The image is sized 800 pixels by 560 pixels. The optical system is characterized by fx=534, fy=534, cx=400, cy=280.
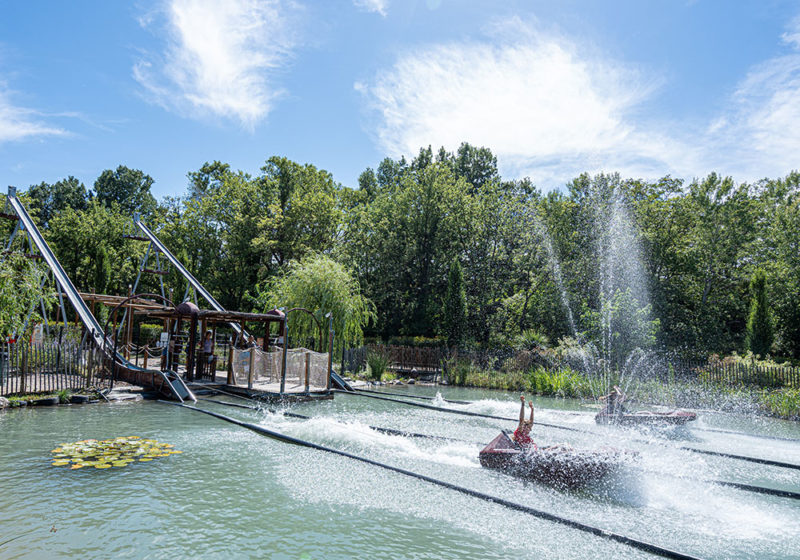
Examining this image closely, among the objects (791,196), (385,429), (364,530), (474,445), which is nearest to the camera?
(364,530)

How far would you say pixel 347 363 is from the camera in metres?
26.2

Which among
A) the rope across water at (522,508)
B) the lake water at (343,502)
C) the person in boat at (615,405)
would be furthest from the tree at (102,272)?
the person in boat at (615,405)

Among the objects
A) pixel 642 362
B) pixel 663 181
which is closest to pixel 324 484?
pixel 642 362

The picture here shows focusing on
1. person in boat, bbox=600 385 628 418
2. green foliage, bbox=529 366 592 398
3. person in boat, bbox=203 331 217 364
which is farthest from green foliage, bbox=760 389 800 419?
person in boat, bbox=203 331 217 364

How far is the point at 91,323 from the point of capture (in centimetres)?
1948

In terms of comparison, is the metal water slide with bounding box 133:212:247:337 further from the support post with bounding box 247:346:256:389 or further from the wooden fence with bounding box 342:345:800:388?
the support post with bounding box 247:346:256:389

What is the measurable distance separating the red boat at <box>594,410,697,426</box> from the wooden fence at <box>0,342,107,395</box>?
15.4 meters

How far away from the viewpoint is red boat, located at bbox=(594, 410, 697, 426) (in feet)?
44.6

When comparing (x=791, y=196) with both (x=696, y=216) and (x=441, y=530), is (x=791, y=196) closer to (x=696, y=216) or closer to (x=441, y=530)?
(x=696, y=216)

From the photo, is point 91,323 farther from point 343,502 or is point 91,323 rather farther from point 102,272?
point 102,272

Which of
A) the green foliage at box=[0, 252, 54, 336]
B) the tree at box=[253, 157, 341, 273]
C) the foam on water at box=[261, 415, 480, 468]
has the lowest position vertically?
the foam on water at box=[261, 415, 480, 468]

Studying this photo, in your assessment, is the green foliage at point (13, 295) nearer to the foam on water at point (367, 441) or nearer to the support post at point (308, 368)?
the foam on water at point (367, 441)

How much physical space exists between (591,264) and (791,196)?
15.8m

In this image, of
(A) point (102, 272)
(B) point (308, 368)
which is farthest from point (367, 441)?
(A) point (102, 272)
